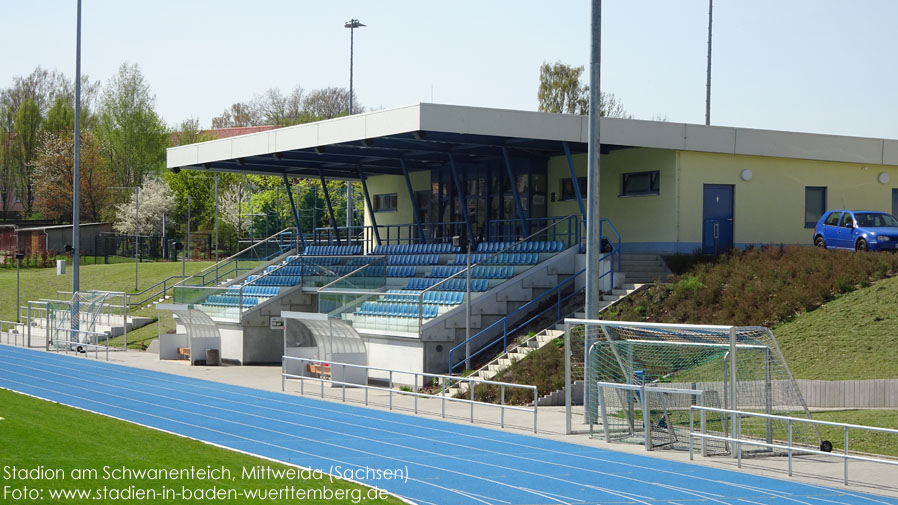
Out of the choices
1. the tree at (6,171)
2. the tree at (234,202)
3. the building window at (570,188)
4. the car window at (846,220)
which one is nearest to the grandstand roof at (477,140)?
the building window at (570,188)

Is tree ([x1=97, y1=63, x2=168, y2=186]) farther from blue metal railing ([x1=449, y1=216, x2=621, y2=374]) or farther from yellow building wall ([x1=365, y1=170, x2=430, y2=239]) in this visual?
blue metal railing ([x1=449, y1=216, x2=621, y2=374])

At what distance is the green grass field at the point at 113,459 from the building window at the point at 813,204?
2268 cm

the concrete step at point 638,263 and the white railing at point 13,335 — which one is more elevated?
the concrete step at point 638,263

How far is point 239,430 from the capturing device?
62.2 ft

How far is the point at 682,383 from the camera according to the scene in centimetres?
1808

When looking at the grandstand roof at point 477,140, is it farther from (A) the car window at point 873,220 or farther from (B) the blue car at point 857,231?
(A) the car window at point 873,220

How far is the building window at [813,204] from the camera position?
33.3 m

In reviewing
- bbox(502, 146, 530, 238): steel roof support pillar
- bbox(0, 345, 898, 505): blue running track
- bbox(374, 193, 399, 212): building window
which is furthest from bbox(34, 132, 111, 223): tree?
bbox(0, 345, 898, 505): blue running track

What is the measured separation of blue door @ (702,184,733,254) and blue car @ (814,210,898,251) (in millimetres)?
2650

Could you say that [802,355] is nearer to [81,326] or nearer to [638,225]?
[638,225]

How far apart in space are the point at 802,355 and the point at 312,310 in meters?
18.9

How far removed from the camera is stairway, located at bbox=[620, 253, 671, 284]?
2972 cm

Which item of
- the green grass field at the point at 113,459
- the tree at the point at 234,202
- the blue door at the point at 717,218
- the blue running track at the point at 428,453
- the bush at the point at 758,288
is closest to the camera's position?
the green grass field at the point at 113,459

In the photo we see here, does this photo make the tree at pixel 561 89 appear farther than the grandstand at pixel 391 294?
Yes
